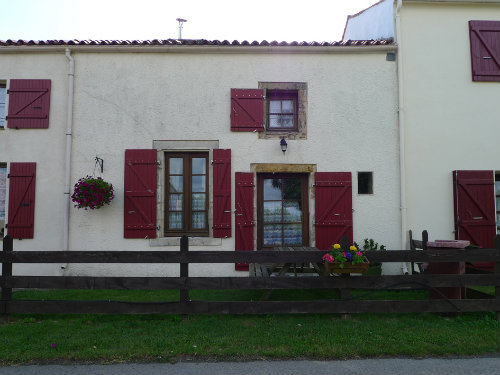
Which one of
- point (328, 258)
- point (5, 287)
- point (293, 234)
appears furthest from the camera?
point (293, 234)

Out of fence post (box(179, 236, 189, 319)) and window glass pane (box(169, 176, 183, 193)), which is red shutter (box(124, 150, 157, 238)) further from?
fence post (box(179, 236, 189, 319))

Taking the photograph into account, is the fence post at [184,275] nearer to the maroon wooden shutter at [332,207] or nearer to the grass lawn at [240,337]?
the grass lawn at [240,337]

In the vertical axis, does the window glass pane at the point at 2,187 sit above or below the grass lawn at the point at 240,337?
above

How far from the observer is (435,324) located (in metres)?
4.12

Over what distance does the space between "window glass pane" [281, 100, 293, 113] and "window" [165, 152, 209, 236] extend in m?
1.90

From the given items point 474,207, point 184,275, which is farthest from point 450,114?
point 184,275

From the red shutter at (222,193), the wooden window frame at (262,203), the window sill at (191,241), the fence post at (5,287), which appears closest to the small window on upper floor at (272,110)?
the red shutter at (222,193)

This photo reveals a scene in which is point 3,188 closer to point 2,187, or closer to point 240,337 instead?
point 2,187

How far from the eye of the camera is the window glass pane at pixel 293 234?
283 inches

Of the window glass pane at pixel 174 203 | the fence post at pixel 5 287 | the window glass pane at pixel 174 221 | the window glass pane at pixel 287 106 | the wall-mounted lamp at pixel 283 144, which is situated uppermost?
the window glass pane at pixel 287 106

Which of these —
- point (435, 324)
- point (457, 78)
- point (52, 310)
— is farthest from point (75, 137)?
Result: point (457, 78)

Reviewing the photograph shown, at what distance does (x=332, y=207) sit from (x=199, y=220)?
269 cm

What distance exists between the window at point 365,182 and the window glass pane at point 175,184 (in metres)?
3.66

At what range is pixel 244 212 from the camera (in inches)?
274
